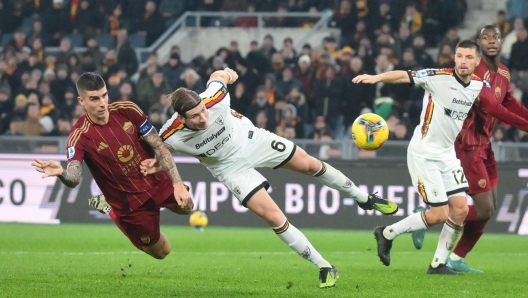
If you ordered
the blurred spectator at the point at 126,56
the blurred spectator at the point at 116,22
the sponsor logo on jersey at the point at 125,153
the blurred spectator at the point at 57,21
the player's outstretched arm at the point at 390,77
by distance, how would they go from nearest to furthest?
1. the sponsor logo on jersey at the point at 125,153
2. the player's outstretched arm at the point at 390,77
3. the blurred spectator at the point at 126,56
4. the blurred spectator at the point at 116,22
5. the blurred spectator at the point at 57,21

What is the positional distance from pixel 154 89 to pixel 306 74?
10.3ft

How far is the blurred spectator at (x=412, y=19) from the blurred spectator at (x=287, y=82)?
2.79m

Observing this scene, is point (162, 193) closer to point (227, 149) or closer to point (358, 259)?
point (227, 149)

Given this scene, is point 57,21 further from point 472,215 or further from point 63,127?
point 472,215

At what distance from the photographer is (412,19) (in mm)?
18844

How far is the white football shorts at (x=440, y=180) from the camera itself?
9.20 meters

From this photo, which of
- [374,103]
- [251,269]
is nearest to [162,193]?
[251,269]

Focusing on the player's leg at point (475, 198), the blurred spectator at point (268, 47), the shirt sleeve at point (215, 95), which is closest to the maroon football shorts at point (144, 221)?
the shirt sleeve at point (215, 95)

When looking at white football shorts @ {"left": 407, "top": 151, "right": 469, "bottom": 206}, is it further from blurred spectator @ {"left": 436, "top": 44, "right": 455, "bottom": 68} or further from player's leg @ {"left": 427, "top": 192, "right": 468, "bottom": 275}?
blurred spectator @ {"left": 436, "top": 44, "right": 455, "bottom": 68}

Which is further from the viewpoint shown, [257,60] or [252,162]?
[257,60]

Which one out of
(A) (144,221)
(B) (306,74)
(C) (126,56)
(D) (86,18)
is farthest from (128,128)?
(D) (86,18)

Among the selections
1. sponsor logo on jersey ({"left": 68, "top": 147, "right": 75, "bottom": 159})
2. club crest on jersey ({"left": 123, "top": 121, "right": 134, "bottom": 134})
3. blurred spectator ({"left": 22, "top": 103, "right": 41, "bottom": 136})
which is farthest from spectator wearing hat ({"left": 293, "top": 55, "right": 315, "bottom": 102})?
sponsor logo on jersey ({"left": 68, "top": 147, "right": 75, "bottom": 159})

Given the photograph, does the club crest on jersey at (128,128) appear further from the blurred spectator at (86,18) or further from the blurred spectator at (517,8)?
the blurred spectator at (86,18)

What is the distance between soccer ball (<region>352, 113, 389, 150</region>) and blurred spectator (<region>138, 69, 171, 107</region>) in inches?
386
